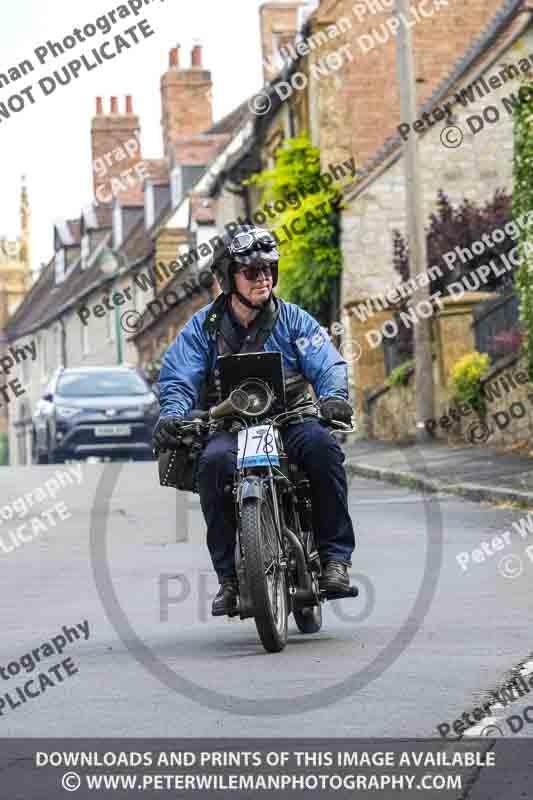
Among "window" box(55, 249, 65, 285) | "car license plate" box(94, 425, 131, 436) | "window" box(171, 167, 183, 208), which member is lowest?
"car license plate" box(94, 425, 131, 436)

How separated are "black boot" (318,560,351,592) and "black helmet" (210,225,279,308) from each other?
4.01 feet

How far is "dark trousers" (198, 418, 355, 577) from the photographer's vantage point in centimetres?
766

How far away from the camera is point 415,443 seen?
25859 millimetres

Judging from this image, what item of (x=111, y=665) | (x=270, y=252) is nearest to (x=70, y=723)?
(x=111, y=665)

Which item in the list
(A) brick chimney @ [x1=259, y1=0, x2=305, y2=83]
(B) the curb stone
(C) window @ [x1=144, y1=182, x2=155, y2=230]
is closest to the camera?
(B) the curb stone

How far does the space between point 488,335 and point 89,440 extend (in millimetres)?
6712

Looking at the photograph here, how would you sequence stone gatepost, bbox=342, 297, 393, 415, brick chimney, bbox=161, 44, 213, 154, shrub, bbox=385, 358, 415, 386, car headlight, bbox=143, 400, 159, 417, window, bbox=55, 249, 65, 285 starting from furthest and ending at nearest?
window, bbox=55, 249, 65, 285, brick chimney, bbox=161, 44, 213, 154, stone gatepost, bbox=342, 297, 393, 415, shrub, bbox=385, 358, 415, 386, car headlight, bbox=143, 400, 159, 417

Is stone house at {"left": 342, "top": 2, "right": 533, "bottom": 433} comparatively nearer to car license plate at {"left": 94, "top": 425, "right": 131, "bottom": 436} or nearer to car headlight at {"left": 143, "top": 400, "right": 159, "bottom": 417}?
car headlight at {"left": 143, "top": 400, "right": 159, "bottom": 417}

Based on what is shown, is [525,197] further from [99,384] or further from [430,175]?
[430,175]

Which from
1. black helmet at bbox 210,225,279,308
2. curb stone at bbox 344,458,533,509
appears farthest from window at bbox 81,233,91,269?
black helmet at bbox 210,225,279,308

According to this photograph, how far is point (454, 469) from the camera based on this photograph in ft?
63.8

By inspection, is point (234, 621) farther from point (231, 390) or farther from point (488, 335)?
point (488, 335)

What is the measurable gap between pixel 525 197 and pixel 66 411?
1051cm

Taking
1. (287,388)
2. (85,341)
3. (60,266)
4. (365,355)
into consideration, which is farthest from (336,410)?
(60,266)
